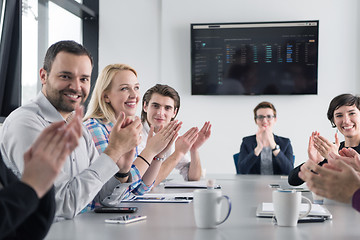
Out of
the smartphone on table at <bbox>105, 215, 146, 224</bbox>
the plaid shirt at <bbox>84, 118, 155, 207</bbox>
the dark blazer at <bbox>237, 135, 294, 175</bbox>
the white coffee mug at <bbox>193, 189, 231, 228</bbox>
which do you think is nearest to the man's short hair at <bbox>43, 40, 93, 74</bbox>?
the plaid shirt at <bbox>84, 118, 155, 207</bbox>

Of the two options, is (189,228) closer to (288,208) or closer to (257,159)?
(288,208)

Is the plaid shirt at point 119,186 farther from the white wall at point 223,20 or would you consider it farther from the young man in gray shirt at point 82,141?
the white wall at point 223,20

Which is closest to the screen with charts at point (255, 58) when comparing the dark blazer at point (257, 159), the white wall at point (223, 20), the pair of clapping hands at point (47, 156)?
the white wall at point (223, 20)

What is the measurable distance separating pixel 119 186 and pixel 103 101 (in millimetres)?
808

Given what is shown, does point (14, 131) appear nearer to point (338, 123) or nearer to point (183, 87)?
point (338, 123)

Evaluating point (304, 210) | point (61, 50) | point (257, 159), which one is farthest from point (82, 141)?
point (257, 159)

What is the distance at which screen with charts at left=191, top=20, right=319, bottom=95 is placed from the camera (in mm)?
4883

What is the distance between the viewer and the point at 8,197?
0.95 m

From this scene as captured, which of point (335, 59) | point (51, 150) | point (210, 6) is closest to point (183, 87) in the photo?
point (210, 6)

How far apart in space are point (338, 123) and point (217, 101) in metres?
1.86

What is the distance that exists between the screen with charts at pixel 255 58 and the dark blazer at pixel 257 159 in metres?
0.76

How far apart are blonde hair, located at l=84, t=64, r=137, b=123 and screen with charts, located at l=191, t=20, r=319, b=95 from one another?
2385 mm

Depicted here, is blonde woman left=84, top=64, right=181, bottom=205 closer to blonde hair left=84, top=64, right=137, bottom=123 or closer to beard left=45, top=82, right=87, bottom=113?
blonde hair left=84, top=64, right=137, bottom=123

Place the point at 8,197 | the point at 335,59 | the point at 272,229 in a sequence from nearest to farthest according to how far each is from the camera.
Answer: the point at 8,197, the point at 272,229, the point at 335,59
